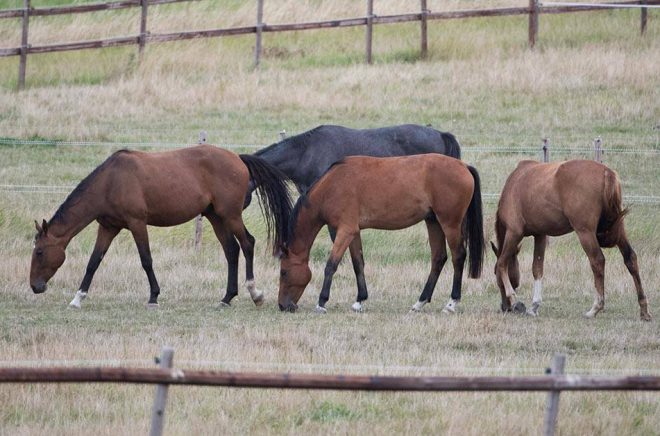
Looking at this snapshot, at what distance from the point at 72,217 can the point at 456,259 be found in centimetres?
416

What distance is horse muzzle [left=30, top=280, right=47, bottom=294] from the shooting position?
1217 centimetres

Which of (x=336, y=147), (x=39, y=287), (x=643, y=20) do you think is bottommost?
(x=39, y=287)

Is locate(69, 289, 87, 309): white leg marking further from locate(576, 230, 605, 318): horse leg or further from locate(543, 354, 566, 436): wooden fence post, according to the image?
locate(543, 354, 566, 436): wooden fence post

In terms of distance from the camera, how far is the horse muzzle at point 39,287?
12.2 meters

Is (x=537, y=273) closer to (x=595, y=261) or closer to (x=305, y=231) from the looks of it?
(x=595, y=261)

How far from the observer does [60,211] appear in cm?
1229

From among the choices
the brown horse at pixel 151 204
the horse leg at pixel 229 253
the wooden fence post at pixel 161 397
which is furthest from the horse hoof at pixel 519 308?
the wooden fence post at pixel 161 397

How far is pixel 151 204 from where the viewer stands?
40.6ft

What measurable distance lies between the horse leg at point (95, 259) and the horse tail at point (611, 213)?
5.22m

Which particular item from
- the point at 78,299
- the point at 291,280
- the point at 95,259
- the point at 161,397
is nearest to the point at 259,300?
the point at 291,280

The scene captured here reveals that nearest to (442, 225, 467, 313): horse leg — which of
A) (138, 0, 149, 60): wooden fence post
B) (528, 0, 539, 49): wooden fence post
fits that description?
(528, 0, 539, 49): wooden fence post

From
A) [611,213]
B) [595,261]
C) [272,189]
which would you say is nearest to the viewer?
[611,213]

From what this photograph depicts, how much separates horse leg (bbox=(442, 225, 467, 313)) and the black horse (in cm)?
229

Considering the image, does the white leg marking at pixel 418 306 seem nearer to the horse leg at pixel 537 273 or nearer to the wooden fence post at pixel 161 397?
the horse leg at pixel 537 273
